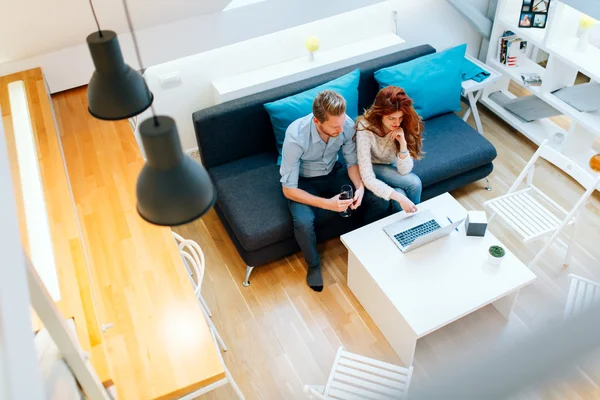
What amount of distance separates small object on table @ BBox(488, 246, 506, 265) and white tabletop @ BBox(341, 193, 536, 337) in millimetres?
45

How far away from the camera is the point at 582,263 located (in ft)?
11.3

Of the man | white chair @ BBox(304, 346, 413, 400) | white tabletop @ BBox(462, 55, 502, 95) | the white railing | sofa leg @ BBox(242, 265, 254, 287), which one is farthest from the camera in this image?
white tabletop @ BBox(462, 55, 502, 95)

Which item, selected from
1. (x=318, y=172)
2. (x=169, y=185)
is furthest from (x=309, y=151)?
(x=169, y=185)

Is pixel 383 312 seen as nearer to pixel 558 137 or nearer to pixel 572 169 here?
pixel 572 169

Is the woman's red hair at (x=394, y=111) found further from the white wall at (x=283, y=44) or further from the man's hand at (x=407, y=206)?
the white wall at (x=283, y=44)

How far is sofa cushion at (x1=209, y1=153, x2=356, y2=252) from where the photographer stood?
10.7 ft

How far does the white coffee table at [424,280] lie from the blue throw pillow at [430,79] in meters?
1.04

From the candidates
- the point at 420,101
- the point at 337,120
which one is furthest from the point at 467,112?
the point at 337,120

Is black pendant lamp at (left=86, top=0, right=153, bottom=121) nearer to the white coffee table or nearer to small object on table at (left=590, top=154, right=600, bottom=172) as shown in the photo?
the white coffee table

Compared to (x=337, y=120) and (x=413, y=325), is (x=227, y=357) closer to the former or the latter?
(x=413, y=325)

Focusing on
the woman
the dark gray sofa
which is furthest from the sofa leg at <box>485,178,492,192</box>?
the woman

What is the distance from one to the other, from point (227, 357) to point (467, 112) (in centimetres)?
266

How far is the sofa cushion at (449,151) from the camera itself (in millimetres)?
3598

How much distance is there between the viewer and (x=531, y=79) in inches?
170
